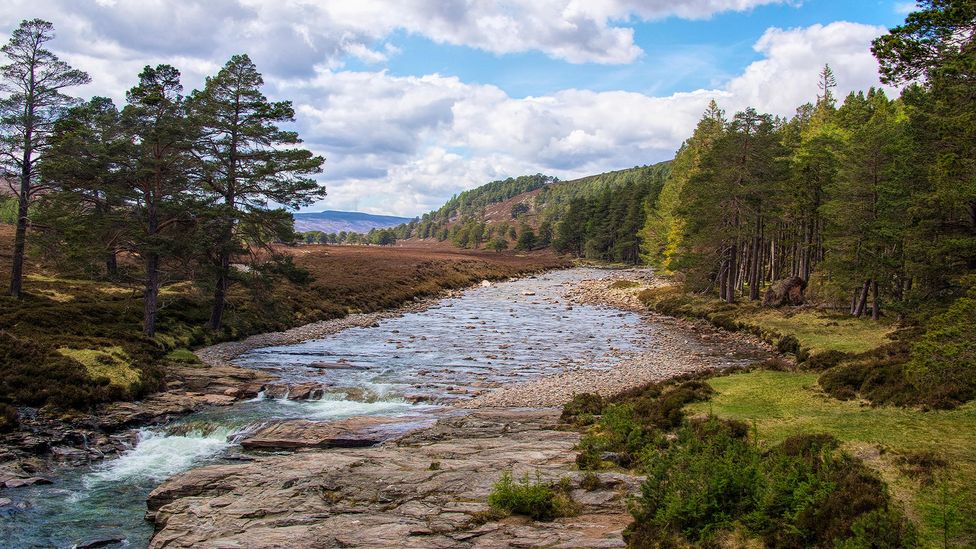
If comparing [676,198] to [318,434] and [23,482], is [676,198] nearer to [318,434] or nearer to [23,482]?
[318,434]

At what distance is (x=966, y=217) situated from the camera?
25.5 metres

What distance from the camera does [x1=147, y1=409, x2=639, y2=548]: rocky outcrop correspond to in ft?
30.7

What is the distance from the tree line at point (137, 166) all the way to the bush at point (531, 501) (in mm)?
23755

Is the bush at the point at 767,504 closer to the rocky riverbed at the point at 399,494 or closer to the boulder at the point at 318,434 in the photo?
the rocky riverbed at the point at 399,494

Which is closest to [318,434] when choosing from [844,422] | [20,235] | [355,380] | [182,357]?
[355,380]

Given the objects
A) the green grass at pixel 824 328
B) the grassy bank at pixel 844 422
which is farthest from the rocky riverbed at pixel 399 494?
the green grass at pixel 824 328

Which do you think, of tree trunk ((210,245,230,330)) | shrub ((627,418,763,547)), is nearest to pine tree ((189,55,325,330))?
tree trunk ((210,245,230,330))

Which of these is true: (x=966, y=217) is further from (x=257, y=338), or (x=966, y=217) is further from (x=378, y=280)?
(x=378, y=280)

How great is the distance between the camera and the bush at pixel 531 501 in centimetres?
990

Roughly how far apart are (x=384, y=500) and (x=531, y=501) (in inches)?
117

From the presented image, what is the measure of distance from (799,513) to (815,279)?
1609 inches

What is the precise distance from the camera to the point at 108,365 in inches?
824

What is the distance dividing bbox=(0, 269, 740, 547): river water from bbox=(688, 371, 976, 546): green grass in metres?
9.41

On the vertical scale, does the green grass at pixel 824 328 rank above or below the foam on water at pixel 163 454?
above
